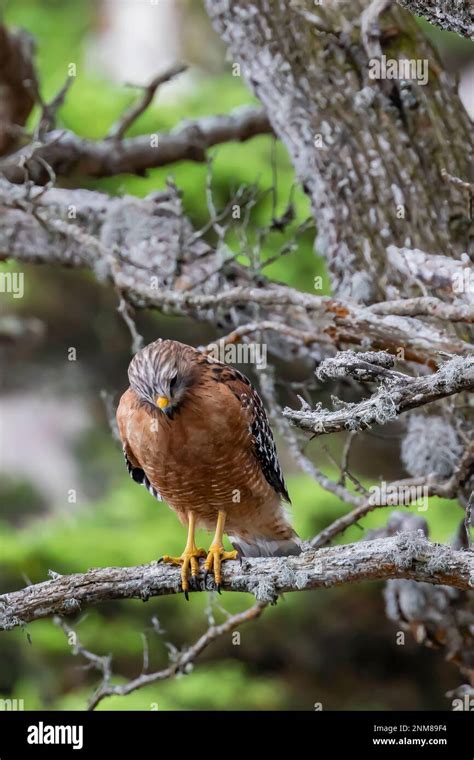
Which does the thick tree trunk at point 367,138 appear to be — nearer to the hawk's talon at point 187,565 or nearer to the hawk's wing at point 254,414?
the hawk's wing at point 254,414

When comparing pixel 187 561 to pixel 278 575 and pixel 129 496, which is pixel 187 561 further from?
pixel 129 496

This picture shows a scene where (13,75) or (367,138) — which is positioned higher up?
(13,75)

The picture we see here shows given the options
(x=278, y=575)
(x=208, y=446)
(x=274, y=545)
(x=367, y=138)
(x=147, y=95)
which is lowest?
(x=278, y=575)

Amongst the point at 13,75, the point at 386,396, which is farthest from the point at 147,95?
the point at 386,396

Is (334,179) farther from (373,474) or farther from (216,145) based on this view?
(373,474)

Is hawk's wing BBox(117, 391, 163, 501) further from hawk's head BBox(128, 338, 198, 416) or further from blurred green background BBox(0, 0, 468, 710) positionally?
blurred green background BBox(0, 0, 468, 710)

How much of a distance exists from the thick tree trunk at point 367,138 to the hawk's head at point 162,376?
80 centimetres

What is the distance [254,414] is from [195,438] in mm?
219

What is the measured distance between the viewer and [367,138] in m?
2.90

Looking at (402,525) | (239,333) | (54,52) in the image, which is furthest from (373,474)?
(54,52)

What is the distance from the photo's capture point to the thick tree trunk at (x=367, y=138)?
2871mm

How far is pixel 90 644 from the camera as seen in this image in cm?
478

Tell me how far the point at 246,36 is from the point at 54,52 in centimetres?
315

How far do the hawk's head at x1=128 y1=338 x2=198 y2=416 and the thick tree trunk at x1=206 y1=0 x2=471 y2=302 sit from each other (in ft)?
2.63
